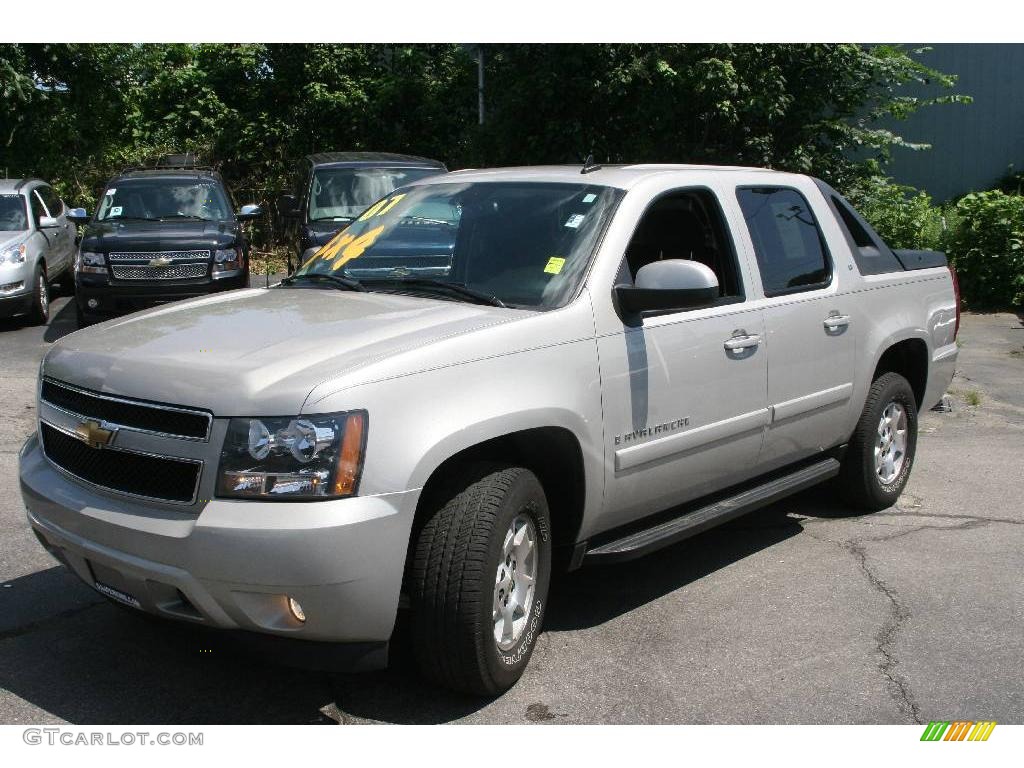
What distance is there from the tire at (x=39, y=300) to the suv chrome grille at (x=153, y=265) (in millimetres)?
1613

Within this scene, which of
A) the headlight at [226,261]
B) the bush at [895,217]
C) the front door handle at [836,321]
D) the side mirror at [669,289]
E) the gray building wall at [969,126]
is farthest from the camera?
the gray building wall at [969,126]

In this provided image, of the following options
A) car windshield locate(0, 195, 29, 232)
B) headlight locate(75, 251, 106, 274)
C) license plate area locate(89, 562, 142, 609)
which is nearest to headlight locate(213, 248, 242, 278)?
headlight locate(75, 251, 106, 274)

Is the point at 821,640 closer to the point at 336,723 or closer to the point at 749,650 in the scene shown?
the point at 749,650

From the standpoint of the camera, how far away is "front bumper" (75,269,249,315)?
11.8 metres

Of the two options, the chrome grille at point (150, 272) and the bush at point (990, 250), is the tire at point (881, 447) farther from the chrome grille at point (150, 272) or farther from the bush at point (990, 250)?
→ the bush at point (990, 250)

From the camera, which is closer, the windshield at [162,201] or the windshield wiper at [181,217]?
the windshield wiper at [181,217]

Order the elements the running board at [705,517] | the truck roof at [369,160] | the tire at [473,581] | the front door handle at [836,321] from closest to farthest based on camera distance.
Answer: the tire at [473,581], the running board at [705,517], the front door handle at [836,321], the truck roof at [369,160]

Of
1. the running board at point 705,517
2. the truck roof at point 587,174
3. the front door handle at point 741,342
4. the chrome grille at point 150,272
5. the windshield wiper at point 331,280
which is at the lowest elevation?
the running board at point 705,517

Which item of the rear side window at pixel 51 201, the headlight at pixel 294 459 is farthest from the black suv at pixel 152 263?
the headlight at pixel 294 459

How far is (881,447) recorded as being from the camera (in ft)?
20.3

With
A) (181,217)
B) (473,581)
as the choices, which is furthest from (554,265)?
(181,217)

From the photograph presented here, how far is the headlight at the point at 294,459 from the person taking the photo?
3.32 metres

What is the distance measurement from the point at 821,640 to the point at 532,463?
56.3 inches

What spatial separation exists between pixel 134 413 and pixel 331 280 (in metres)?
1.39
